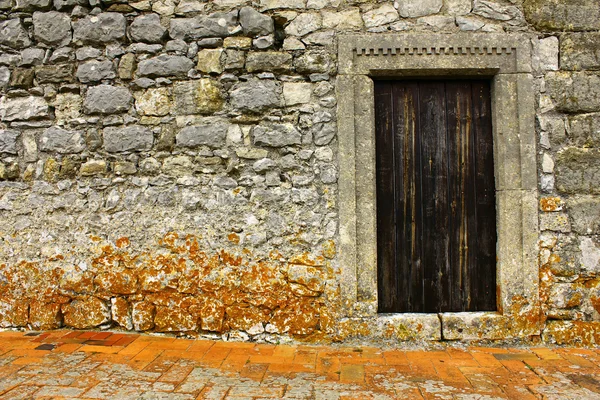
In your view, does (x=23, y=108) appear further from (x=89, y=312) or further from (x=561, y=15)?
(x=561, y=15)

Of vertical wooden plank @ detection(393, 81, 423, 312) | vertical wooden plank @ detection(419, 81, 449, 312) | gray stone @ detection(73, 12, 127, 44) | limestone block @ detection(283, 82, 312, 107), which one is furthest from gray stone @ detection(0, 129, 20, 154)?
vertical wooden plank @ detection(419, 81, 449, 312)

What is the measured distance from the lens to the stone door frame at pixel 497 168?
3.04 meters

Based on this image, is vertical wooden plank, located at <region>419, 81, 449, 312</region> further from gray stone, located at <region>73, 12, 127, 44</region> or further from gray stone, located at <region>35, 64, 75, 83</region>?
gray stone, located at <region>35, 64, 75, 83</region>

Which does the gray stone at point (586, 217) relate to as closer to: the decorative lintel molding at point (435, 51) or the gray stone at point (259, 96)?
the decorative lintel molding at point (435, 51)

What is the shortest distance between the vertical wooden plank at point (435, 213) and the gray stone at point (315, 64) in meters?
0.91

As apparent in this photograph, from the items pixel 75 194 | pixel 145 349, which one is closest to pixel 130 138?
pixel 75 194

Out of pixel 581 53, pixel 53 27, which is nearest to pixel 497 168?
pixel 581 53

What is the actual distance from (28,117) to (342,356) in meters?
3.00

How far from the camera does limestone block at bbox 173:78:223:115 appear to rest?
3137 millimetres

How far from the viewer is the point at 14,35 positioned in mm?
3270

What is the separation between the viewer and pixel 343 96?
122 inches

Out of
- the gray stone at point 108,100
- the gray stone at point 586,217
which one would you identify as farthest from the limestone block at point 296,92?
the gray stone at point 586,217

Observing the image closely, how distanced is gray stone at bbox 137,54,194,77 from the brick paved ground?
199 cm

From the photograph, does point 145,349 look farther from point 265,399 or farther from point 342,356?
point 342,356
